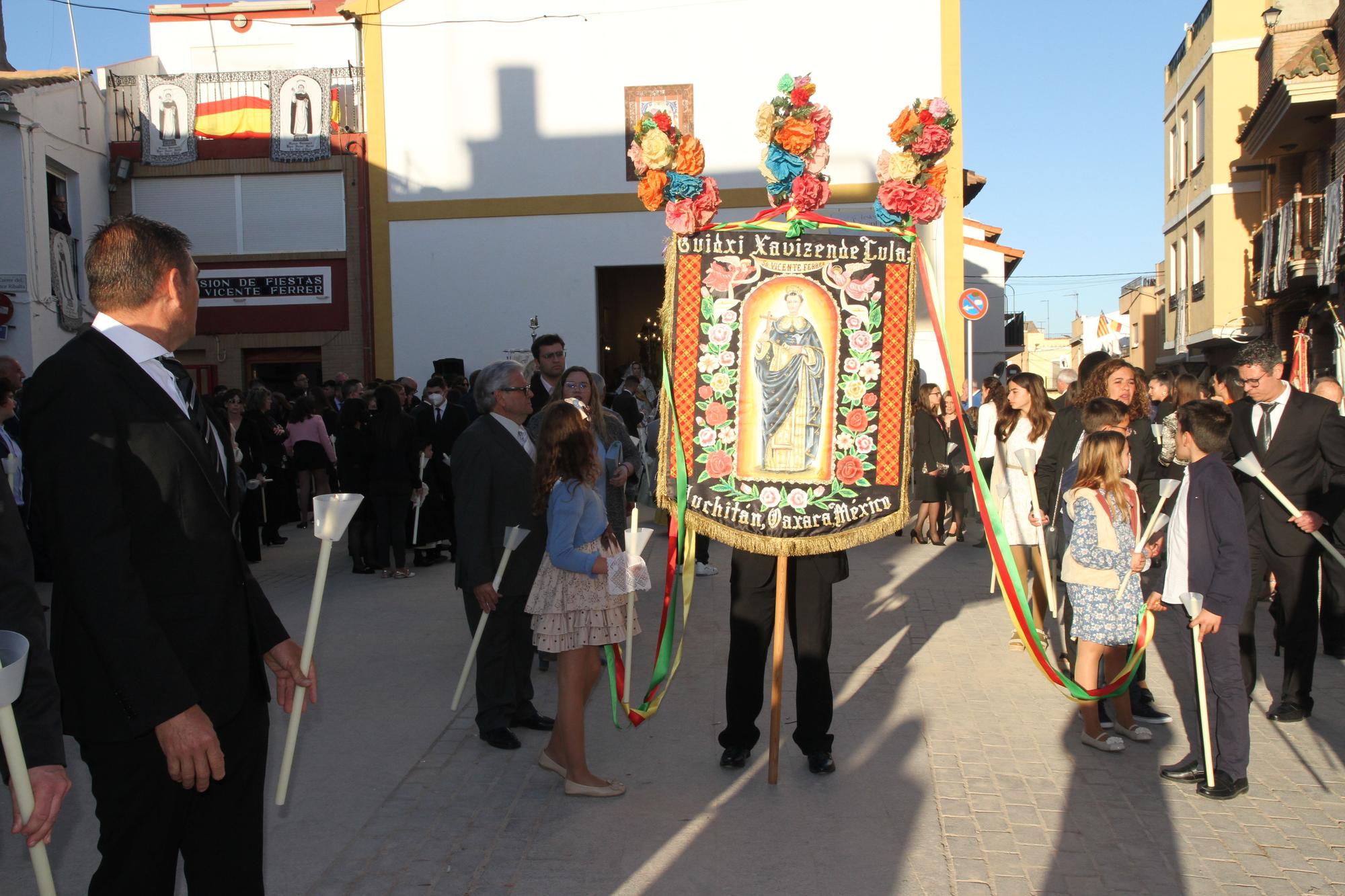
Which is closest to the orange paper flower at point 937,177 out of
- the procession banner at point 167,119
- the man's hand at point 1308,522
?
the man's hand at point 1308,522

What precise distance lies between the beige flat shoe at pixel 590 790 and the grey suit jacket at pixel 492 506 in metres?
Answer: 1.10

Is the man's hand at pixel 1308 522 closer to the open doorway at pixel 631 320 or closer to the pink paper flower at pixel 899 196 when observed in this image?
the pink paper flower at pixel 899 196

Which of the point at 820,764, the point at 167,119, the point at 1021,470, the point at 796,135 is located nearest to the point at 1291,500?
the point at 1021,470

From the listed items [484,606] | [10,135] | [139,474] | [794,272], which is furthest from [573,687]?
[10,135]

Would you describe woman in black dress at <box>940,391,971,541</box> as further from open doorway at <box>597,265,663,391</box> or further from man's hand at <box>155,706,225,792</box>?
open doorway at <box>597,265,663,391</box>

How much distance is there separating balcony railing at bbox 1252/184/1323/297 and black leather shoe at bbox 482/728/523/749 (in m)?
18.3

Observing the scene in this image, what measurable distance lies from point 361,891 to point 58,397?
233 centimetres

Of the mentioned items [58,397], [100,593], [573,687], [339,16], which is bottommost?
[573,687]

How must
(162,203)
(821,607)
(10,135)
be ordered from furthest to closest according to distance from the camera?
(162,203) < (10,135) < (821,607)

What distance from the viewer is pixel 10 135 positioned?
18469 millimetres

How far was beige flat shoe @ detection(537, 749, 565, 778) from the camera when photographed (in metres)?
5.07

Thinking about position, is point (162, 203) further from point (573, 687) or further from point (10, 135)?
point (573, 687)

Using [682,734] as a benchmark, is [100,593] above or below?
above

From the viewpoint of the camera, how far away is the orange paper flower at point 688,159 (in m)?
5.37
